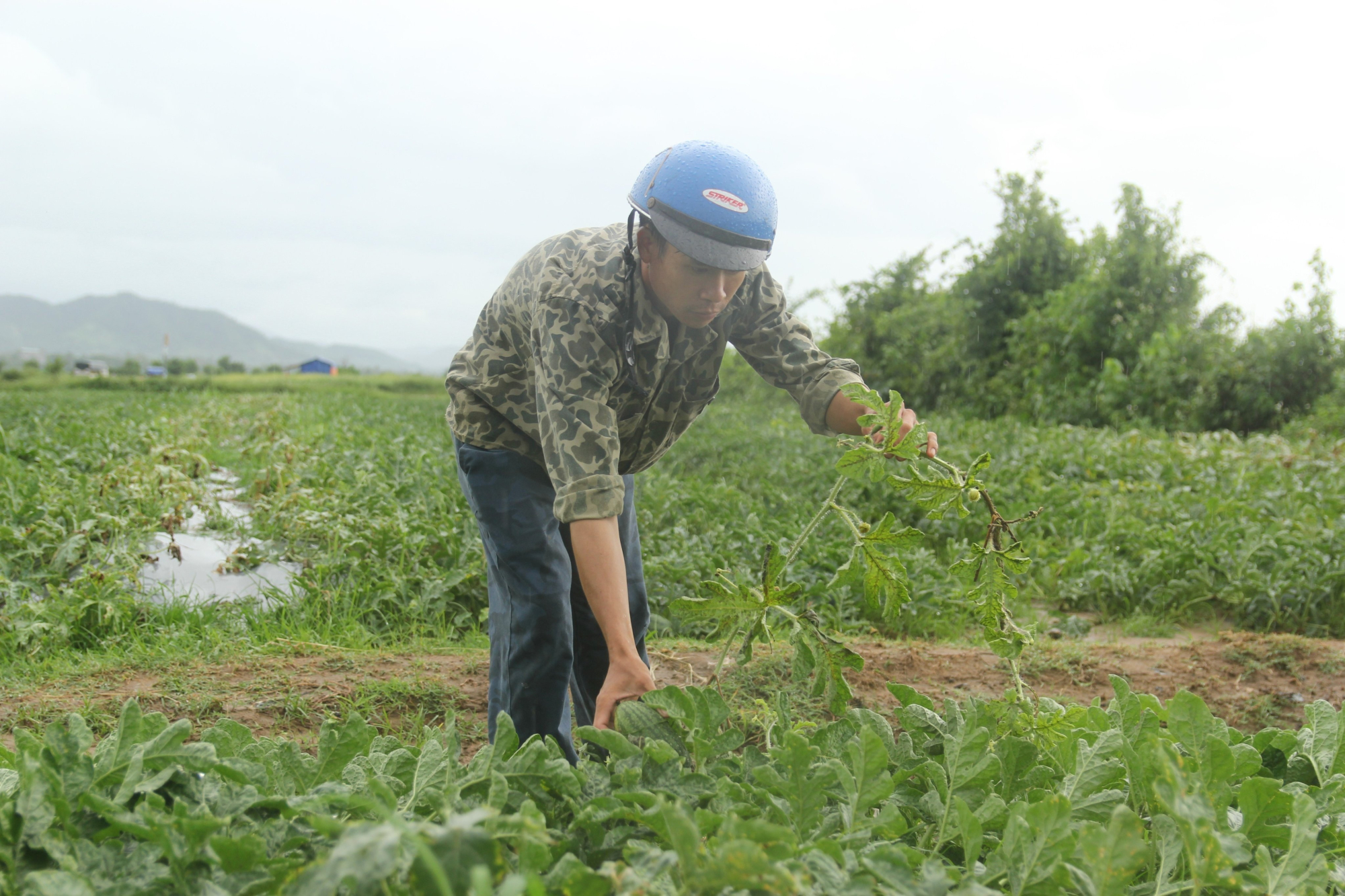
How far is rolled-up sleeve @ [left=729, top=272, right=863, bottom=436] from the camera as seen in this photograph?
8.21 feet

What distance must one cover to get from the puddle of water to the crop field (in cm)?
7

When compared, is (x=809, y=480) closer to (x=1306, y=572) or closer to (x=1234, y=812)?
(x=1306, y=572)

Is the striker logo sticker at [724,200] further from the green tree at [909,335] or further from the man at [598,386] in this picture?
the green tree at [909,335]

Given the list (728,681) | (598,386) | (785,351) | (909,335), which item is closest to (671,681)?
(728,681)

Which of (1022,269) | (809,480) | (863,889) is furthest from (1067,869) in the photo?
(1022,269)

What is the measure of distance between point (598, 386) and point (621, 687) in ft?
2.53

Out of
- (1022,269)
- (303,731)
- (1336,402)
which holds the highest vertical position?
(1022,269)

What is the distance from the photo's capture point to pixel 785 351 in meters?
2.60

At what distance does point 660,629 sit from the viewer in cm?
427

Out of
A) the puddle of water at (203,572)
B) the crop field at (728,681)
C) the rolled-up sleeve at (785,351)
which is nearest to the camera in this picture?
the crop field at (728,681)

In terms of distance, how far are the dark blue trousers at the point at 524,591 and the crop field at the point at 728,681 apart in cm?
26

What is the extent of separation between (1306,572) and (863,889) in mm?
4839

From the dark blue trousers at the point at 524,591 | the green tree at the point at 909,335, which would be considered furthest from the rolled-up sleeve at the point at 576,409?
the green tree at the point at 909,335

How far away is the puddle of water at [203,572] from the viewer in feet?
14.3
